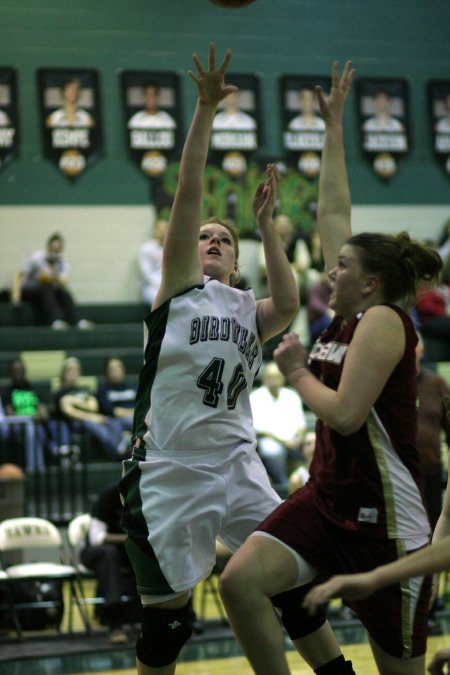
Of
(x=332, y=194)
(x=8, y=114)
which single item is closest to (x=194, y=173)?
(x=332, y=194)

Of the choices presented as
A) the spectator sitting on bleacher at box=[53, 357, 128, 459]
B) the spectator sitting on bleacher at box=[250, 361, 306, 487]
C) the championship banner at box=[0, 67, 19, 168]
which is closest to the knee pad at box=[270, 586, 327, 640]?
the spectator sitting on bleacher at box=[250, 361, 306, 487]

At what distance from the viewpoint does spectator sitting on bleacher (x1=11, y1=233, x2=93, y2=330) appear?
12742mm

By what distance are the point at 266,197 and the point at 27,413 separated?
6.87 metres

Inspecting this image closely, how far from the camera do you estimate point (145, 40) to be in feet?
47.0

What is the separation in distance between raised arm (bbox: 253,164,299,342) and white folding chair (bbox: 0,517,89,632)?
3.68 meters

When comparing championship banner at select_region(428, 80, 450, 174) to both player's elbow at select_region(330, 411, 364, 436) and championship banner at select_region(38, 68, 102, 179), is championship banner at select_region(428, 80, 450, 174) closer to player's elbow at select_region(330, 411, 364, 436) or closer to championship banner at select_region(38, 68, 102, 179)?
championship banner at select_region(38, 68, 102, 179)

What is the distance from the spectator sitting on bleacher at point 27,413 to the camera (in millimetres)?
9609

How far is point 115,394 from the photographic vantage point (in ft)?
36.4

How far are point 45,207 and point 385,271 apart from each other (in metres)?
10.7

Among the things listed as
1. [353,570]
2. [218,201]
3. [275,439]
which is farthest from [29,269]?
[353,570]

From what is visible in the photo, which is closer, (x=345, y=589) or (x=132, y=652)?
(x=345, y=589)

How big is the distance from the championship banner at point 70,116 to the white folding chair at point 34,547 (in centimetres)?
696

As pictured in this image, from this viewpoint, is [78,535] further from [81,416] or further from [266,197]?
[266,197]

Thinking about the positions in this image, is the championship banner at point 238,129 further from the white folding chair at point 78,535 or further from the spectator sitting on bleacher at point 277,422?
the white folding chair at point 78,535
